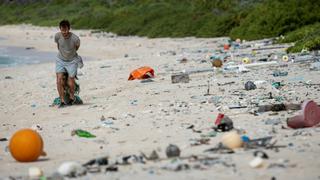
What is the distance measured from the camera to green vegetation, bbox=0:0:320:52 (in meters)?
21.1

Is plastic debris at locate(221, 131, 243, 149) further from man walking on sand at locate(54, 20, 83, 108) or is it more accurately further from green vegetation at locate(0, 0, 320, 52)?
green vegetation at locate(0, 0, 320, 52)

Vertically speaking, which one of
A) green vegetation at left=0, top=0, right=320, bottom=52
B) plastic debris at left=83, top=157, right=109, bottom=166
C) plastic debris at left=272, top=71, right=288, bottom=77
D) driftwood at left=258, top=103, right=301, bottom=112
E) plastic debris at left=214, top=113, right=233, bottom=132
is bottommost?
plastic debris at left=83, top=157, right=109, bottom=166

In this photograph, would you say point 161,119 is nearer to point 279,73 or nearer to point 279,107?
point 279,107

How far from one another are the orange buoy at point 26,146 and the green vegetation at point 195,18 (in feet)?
31.8

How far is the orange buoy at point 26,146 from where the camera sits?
638 centimetres

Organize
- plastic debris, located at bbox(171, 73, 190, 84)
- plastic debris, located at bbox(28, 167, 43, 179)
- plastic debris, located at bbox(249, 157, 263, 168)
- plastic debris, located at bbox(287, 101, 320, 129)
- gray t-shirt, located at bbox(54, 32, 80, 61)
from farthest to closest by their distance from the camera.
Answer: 1. plastic debris, located at bbox(171, 73, 190, 84)
2. gray t-shirt, located at bbox(54, 32, 80, 61)
3. plastic debris, located at bbox(287, 101, 320, 129)
4. plastic debris, located at bbox(28, 167, 43, 179)
5. plastic debris, located at bbox(249, 157, 263, 168)

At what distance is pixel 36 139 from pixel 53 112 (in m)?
3.83

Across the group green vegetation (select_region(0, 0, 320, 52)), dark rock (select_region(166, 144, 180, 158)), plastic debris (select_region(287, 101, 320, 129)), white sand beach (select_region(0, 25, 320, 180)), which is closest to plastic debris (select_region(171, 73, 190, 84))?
white sand beach (select_region(0, 25, 320, 180))

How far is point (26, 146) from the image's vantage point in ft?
20.9

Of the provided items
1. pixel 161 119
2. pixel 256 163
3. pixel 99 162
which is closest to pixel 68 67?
pixel 161 119

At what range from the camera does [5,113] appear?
35.5 ft

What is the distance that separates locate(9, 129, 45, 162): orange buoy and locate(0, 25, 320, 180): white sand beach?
8 centimetres

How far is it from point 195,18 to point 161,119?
21556 millimetres

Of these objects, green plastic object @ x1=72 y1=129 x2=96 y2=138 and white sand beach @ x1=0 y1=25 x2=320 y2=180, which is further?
green plastic object @ x1=72 y1=129 x2=96 y2=138
